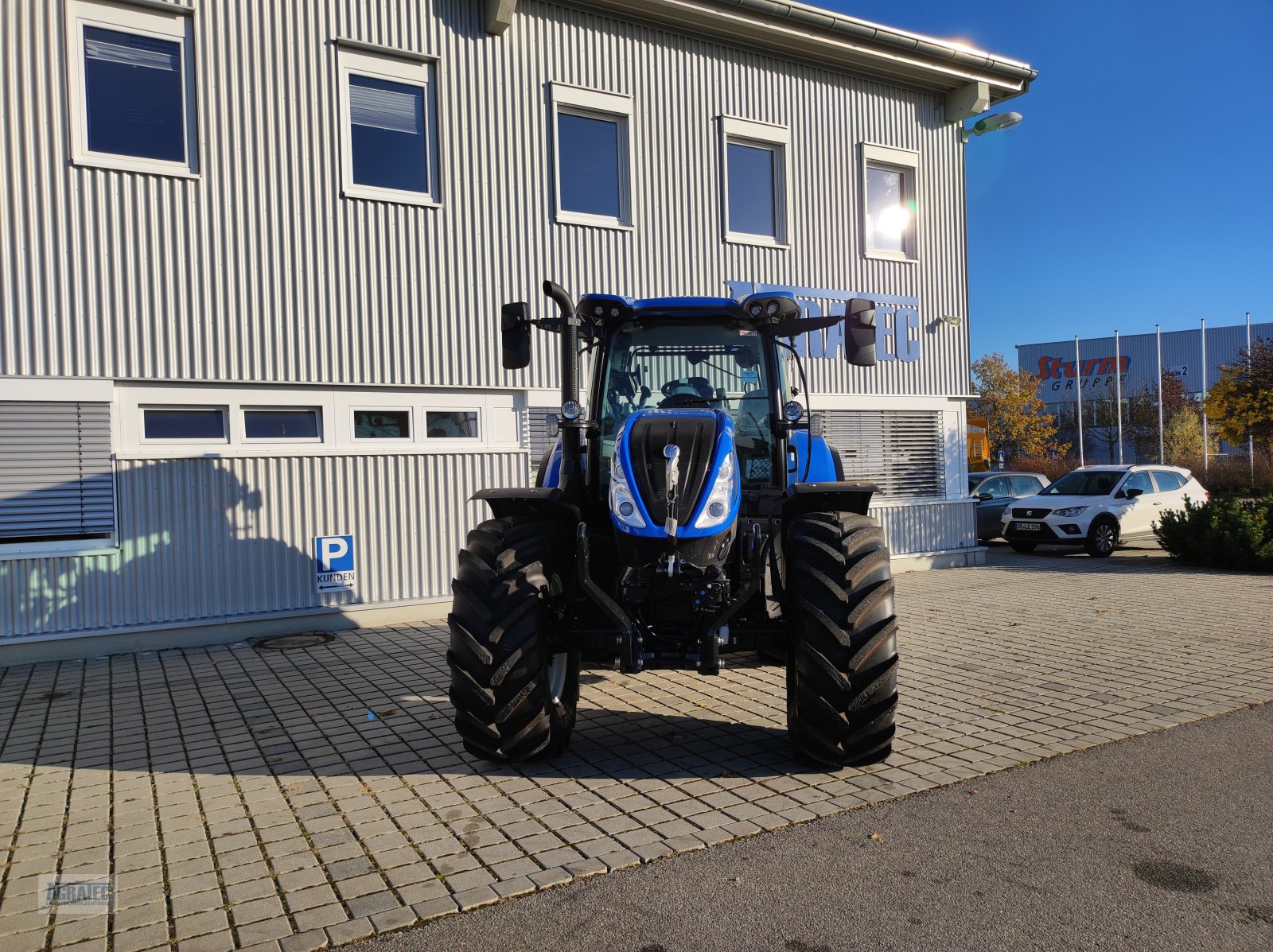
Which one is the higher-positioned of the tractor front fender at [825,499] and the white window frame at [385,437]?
the white window frame at [385,437]

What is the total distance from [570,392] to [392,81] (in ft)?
18.7

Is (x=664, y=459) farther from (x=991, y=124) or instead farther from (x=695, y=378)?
(x=991, y=124)

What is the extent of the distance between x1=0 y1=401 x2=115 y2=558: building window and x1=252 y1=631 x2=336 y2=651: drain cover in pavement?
5.21 ft

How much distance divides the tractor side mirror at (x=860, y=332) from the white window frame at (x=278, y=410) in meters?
5.66

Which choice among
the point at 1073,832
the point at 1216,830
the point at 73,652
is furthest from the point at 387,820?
the point at 73,652

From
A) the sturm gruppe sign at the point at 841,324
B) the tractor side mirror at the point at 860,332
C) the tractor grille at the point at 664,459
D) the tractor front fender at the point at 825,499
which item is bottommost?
the tractor front fender at the point at 825,499

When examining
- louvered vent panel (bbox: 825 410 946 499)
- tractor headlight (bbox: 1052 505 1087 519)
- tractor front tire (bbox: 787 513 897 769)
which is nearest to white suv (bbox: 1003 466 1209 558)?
tractor headlight (bbox: 1052 505 1087 519)

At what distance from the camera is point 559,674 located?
554 cm

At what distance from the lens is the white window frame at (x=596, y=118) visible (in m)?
10.6

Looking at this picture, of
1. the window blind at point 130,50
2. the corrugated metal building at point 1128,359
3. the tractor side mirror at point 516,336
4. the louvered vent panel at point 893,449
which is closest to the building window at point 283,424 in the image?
the window blind at point 130,50

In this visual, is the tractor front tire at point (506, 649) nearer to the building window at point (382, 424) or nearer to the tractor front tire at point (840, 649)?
the tractor front tire at point (840, 649)

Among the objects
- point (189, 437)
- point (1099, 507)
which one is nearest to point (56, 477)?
point (189, 437)

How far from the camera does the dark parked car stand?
17547 mm

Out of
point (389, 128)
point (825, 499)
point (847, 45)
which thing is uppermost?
point (847, 45)
